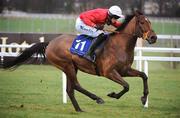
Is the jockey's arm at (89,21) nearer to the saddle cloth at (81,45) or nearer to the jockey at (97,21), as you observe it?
the jockey at (97,21)

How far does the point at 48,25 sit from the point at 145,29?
17174 mm

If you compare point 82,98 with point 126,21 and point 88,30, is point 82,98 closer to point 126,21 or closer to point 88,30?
point 88,30

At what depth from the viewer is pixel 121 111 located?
1079cm

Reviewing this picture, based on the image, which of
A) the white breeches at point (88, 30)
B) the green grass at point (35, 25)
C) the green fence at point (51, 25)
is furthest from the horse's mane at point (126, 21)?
the green grass at point (35, 25)

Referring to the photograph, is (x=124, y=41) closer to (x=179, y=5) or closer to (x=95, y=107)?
(x=95, y=107)

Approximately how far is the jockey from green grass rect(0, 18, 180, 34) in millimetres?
15231

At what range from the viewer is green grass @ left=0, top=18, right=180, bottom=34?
26938 millimetres

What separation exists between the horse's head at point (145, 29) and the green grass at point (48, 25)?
15.5m

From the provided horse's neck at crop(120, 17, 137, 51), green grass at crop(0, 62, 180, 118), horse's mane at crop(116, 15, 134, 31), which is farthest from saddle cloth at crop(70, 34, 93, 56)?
green grass at crop(0, 62, 180, 118)

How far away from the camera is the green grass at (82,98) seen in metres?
10.4

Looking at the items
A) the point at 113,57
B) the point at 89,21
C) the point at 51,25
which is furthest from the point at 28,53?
the point at 51,25

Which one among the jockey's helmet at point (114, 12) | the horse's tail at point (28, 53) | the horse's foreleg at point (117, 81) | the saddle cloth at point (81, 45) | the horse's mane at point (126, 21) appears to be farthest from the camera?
the horse's tail at point (28, 53)

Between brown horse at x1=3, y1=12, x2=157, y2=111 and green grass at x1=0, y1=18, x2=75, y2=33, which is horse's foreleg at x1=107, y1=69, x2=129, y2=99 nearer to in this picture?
brown horse at x1=3, y1=12, x2=157, y2=111

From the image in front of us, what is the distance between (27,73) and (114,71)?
8.15 metres
